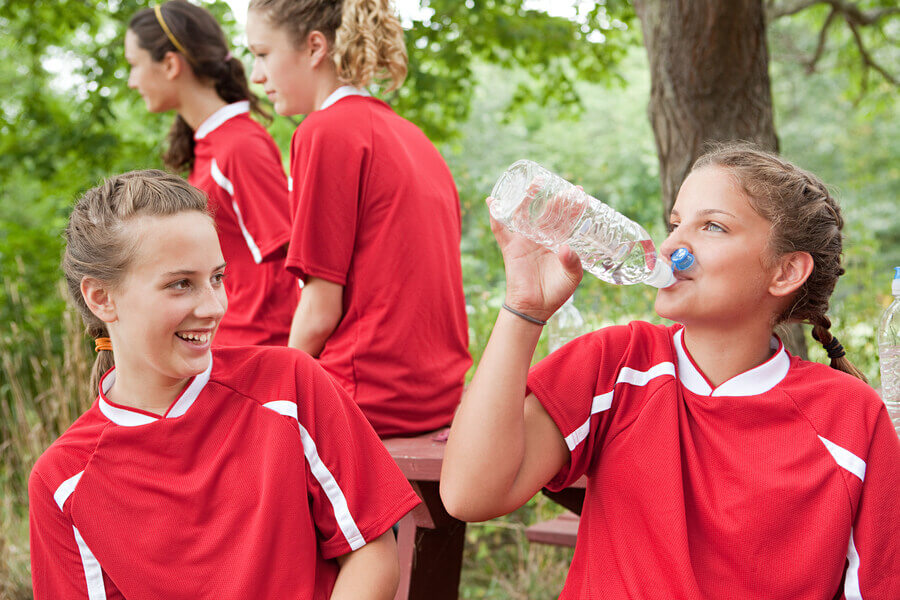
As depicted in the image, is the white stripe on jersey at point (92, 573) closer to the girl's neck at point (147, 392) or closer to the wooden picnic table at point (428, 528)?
the girl's neck at point (147, 392)

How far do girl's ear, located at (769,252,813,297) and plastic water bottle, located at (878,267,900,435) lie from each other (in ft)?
1.79

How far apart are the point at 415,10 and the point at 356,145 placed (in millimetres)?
3513

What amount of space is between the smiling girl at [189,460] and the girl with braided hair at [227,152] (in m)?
0.93

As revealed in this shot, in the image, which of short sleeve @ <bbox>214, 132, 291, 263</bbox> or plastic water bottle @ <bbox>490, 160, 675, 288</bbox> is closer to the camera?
plastic water bottle @ <bbox>490, 160, 675, 288</bbox>

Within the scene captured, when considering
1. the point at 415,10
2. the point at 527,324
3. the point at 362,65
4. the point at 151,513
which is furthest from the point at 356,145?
the point at 415,10

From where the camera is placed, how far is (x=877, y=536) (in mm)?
1586

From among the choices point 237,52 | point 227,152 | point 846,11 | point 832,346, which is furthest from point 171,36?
point 846,11

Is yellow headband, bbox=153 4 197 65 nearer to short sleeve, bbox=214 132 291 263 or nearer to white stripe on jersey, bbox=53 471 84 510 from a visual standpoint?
short sleeve, bbox=214 132 291 263

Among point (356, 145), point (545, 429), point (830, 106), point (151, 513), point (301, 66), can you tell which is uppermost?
point (301, 66)

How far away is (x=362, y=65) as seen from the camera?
2652mm

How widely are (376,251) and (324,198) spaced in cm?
22

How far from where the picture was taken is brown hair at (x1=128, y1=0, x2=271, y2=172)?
323cm

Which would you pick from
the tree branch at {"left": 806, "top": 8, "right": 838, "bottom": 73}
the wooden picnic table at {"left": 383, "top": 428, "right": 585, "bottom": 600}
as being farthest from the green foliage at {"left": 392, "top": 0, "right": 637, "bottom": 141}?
the wooden picnic table at {"left": 383, "top": 428, "right": 585, "bottom": 600}

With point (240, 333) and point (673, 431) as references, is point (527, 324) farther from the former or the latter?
point (240, 333)
